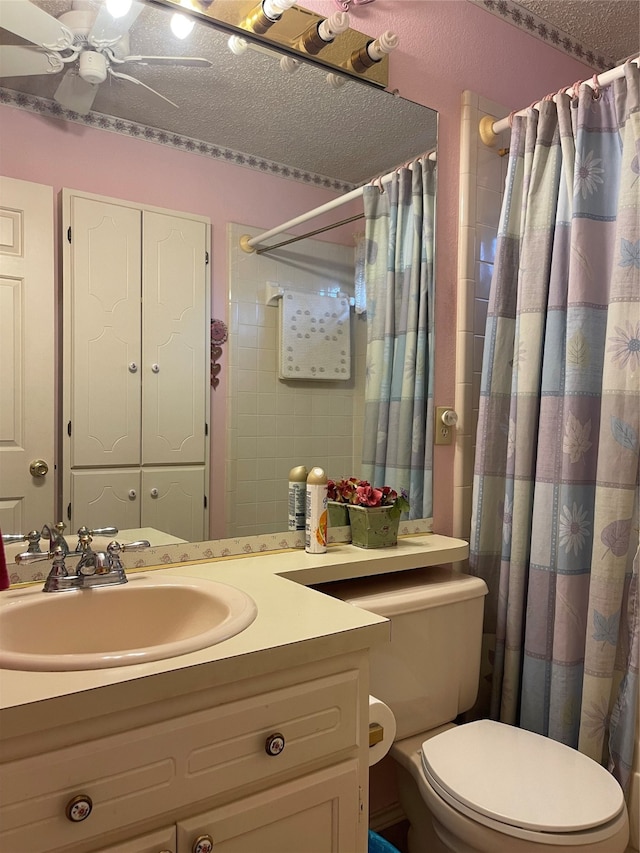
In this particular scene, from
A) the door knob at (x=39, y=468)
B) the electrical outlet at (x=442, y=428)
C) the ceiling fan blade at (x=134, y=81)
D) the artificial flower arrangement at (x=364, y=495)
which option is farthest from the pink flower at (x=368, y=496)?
the ceiling fan blade at (x=134, y=81)

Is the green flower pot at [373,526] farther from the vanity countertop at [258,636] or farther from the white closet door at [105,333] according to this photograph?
the white closet door at [105,333]

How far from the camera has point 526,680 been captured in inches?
66.2

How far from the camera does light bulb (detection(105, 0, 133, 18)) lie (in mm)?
1296

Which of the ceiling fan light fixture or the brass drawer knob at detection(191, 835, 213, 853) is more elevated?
the ceiling fan light fixture

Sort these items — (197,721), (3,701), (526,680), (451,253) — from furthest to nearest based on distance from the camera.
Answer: (451,253)
(526,680)
(197,721)
(3,701)

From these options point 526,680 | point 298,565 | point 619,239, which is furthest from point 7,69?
point 526,680

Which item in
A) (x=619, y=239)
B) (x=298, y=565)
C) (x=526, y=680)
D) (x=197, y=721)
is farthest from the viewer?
(x=526, y=680)

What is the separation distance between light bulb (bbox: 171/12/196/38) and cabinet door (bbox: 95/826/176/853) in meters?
1.47

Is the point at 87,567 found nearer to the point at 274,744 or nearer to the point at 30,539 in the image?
the point at 30,539

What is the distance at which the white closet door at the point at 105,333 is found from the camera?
51.3 inches

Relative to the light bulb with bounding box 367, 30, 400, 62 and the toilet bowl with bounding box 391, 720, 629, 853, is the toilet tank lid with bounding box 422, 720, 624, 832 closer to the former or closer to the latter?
the toilet bowl with bounding box 391, 720, 629, 853

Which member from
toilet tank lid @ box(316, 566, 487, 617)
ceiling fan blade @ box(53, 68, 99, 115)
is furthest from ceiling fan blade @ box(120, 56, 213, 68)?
toilet tank lid @ box(316, 566, 487, 617)

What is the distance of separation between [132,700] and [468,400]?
1337mm

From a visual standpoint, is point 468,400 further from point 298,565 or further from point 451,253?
point 298,565
